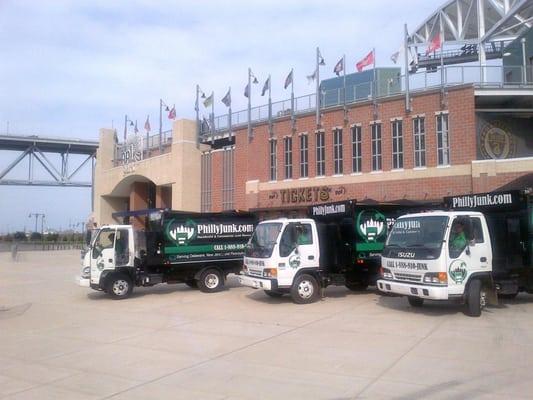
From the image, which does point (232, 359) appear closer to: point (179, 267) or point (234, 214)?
point (179, 267)

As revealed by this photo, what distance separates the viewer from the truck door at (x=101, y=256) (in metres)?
16.1

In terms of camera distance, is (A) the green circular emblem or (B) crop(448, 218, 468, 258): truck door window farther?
(B) crop(448, 218, 468, 258): truck door window

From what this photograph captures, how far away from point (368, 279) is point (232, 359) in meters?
8.61

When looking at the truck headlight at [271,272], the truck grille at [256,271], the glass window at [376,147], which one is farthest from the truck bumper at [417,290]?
the glass window at [376,147]

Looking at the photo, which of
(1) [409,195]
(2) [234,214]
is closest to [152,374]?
(2) [234,214]

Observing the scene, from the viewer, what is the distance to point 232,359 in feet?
27.5

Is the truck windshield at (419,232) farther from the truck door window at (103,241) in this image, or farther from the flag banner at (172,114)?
the flag banner at (172,114)

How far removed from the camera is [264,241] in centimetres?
1477

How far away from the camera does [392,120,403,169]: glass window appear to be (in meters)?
30.1

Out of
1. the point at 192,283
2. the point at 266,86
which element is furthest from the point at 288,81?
the point at 192,283

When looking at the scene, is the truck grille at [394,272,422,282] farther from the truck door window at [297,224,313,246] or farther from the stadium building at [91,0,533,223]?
the stadium building at [91,0,533,223]

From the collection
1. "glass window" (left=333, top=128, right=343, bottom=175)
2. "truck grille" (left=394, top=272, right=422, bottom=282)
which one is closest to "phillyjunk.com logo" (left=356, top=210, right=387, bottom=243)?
"truck grille" (left=394, top=272, right=422, bottom=282)

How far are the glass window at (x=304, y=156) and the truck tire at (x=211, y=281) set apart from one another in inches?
665

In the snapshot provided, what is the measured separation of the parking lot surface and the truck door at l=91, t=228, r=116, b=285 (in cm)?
120
